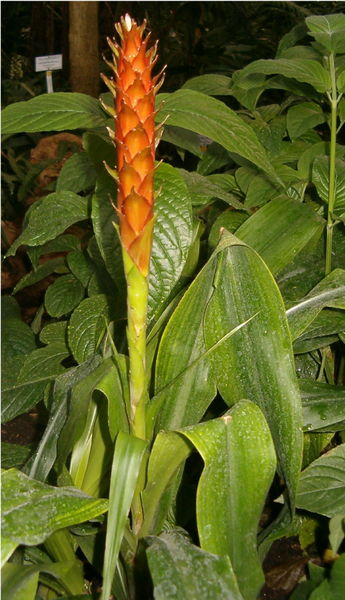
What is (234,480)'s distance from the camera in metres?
A: 0.72

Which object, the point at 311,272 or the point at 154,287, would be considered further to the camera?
the point at 311,272

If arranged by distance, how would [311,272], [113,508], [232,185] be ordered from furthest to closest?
1. [232,185]
2. [311,272]
3. [113,508]

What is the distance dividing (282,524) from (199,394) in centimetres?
18

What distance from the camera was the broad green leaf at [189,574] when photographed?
633 millimetres

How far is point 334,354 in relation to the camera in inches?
49.2

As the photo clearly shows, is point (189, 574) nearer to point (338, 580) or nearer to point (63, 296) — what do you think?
point (338, 580)

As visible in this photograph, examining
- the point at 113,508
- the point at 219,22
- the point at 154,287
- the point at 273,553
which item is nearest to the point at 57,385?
the point at 154,287

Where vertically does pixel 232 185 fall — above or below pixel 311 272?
above

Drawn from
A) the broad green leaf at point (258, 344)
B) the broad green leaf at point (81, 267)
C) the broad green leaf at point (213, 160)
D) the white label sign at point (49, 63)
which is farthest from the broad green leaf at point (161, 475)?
the white label sign at point (49, 63)

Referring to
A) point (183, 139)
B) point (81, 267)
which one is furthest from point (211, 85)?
point (81, 267)

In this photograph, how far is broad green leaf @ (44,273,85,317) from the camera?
48.7 inches

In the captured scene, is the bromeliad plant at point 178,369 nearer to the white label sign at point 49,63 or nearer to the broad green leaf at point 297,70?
the broad green leaf at point 297,70

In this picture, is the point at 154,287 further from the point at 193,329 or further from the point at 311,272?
the point at 311,272

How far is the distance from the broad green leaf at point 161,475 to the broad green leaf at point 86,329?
0.28m
